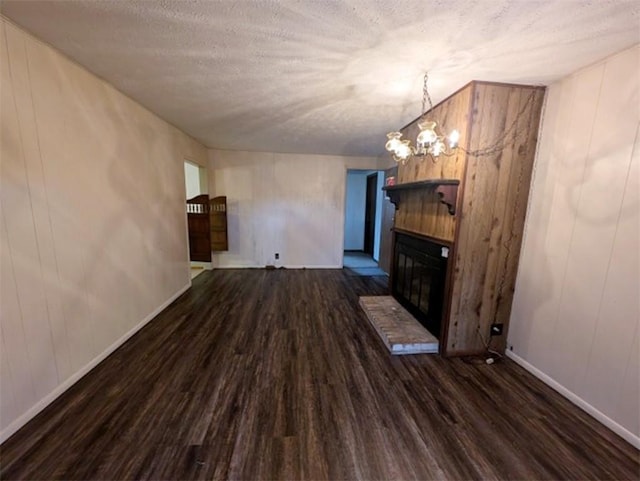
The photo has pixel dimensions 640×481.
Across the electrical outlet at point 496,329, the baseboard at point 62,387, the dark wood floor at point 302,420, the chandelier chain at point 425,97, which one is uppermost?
the chandelier chain at point 425,97

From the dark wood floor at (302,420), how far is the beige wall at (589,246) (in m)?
0.24

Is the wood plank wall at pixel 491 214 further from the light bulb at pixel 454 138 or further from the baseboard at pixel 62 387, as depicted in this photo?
the baseboard at pixel 62 387

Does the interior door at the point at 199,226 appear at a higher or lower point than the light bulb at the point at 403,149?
lower

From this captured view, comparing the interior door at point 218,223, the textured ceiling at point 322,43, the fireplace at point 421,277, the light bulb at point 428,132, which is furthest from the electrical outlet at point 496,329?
the interior door at point 218,223

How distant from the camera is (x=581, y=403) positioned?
190cm

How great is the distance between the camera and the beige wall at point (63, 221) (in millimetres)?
1574

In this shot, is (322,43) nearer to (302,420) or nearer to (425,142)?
(425,142)

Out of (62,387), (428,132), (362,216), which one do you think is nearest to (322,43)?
(428,132)

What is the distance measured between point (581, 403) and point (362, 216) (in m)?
5.99

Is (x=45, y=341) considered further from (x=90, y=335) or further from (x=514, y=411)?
(x=514, y=411)

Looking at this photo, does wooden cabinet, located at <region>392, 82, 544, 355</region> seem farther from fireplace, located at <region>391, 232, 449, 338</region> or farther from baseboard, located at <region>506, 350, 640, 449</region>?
baseboard, located at <region>506, 350, 640, 449</region>

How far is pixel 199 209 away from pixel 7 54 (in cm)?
372

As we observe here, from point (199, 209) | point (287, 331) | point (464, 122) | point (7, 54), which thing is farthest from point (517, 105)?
point (199, 209)

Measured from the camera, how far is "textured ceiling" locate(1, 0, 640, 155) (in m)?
1.39
